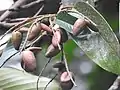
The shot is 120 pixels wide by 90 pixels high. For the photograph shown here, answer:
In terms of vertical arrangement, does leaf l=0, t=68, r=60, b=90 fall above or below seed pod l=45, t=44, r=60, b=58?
below

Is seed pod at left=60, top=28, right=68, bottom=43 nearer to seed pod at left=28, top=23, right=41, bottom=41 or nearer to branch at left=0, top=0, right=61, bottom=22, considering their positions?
seed pod at left=28, top=23, right=41, bottom=41

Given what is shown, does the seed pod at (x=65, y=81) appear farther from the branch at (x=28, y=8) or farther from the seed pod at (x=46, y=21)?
the branch at (x=28, y=8)

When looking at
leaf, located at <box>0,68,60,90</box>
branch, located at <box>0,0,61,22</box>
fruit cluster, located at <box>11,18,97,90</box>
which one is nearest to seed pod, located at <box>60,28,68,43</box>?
fruit cluster, located at <box>11,18,97,90</box>

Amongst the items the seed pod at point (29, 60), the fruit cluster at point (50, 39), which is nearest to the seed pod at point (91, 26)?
the fruit cluster at point (50, 39)

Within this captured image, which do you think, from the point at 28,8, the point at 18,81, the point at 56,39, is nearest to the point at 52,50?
the point at 56,39

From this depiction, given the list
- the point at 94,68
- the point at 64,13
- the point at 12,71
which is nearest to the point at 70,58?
→ the point at 94,68

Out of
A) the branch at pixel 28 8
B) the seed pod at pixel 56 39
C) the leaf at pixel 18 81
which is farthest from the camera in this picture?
the branch at pixel 28 8

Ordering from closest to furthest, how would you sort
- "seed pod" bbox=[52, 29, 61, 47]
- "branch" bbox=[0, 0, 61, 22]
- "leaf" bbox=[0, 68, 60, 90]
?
"seed pod" bbox=[52, 29, 61, 47], "leaf" bbox=[0, 68, 60, 90], "branch" bbox=[0, 0, 61, 22]
